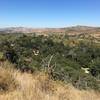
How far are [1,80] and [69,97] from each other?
1304 mm

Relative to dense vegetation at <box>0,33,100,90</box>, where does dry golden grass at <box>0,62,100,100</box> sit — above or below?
above

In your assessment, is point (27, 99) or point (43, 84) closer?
point (27, 99)

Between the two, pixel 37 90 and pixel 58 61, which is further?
pixel 58 61

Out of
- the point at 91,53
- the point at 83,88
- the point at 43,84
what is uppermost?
the point at 43,84

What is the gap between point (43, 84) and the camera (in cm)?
497

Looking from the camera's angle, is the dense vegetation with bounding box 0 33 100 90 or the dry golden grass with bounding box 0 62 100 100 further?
the dense vegetation with bounding box 0 33 100 90

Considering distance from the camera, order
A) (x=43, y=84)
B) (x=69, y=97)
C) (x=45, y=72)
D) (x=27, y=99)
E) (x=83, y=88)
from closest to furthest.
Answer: (x=27, y=99) < (x=69, y=97) < (x=43, y=84) < (x=45, y=72) < (x=83, y=88)

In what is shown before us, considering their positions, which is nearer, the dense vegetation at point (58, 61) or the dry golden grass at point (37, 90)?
the dry golden grass at point (37, 90)

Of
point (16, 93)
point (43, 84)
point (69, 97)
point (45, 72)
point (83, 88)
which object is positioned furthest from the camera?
point (83, 88)

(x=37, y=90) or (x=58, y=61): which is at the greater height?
(x=37, y=90)

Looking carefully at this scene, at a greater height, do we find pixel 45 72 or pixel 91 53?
pixel 45 72

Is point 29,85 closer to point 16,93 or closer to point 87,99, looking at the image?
point 16,93

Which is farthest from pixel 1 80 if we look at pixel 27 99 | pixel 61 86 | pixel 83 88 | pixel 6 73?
pixel 83 88

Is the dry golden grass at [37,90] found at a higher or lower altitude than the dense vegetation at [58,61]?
higher
